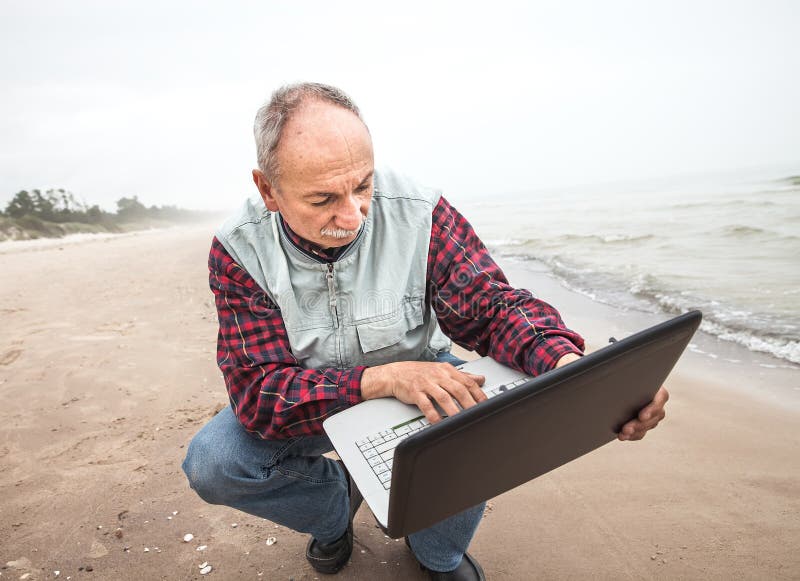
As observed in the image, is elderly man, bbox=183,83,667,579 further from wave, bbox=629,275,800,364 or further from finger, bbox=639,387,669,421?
wave, bbox=629,275,800,364

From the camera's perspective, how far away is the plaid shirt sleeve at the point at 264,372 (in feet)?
4.79

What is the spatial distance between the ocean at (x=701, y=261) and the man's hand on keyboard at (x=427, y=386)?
120 inches

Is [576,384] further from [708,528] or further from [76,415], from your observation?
[76,415]

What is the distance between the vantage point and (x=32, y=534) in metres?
2.05

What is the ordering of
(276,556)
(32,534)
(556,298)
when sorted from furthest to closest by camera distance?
(556,298)
(32,534)
(276,556)

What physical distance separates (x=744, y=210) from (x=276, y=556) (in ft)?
37.7

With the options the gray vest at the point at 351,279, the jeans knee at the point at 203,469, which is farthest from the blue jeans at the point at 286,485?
the gray vest at the point at 351,279

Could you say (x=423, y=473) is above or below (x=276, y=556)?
above

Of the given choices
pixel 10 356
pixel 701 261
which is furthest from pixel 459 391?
pixel 701 261

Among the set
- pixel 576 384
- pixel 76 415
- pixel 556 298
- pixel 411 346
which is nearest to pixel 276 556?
pixel 411 346

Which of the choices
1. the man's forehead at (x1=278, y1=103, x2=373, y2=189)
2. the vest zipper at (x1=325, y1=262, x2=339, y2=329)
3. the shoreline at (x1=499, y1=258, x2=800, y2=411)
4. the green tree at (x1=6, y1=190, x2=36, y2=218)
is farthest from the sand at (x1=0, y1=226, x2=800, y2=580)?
the green tree at (x1=6, y1=190, x2=36, y2=218)

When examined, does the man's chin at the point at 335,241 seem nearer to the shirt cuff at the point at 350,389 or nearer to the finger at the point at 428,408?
the shirt cuff at the point at 350,389

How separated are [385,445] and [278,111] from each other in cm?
95

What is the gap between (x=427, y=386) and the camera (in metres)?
Answer: 1.30
